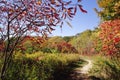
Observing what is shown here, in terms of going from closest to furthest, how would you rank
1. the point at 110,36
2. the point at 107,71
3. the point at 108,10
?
1. the point at 107,71
2. the point at 110,36
3. the point at 108,10

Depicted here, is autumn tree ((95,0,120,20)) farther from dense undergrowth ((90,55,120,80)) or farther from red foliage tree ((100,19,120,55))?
dense undergrowth ((90,55,120,80))

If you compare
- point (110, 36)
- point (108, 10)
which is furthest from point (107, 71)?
point (108, 10)

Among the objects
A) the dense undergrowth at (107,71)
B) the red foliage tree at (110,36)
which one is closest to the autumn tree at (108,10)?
the red foliage tree at (110,36)

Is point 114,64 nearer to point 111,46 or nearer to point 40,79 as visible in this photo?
point 111,46

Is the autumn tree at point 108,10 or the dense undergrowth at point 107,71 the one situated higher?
the autumn tree at point 108,10

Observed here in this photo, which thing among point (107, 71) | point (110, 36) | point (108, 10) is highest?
point (108, 10)

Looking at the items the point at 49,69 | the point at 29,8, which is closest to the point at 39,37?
the point at 29,8

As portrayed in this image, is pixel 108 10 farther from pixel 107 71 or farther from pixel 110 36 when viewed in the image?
pixel 107 71

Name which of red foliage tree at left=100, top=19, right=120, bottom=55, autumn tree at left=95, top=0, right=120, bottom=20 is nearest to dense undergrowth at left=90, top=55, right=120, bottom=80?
red foliage tree at left=100, top=19, right=120, bottom=55

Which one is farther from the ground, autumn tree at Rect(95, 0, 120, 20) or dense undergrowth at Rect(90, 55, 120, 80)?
autumn tree at Rect(95, 0, 120, 20)

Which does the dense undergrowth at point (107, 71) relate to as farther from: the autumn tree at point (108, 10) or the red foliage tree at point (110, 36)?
the autumn tree at point (108, 10)

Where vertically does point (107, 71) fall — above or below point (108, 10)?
below

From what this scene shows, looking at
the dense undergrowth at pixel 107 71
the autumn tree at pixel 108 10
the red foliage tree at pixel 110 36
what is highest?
the autumn tree at pixel 108 10

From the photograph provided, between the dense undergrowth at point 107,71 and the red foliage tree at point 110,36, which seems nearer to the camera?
the dense undergrowth at point 107,71
